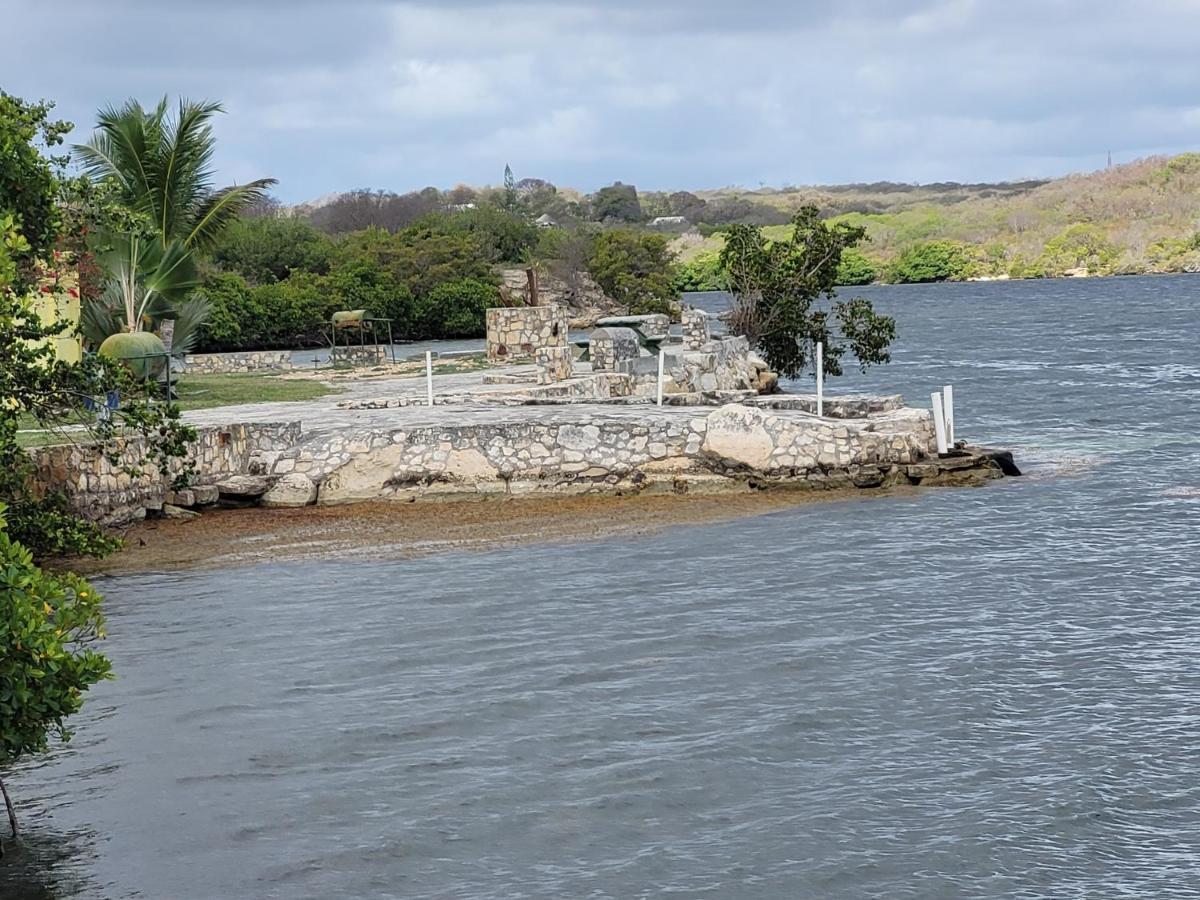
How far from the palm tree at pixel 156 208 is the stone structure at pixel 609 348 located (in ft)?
24.7

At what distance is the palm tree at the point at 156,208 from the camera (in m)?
27.3

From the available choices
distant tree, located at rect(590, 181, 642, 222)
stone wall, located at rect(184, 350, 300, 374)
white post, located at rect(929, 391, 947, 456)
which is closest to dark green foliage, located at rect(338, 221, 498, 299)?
stone wall, located at rect(184, 350, 300, 374)

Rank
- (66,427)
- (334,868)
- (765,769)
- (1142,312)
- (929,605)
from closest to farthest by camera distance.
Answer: (334,868) → (765,769) → (929,605) → (66,427) → (1142,312)

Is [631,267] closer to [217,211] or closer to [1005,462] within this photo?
[217,211]

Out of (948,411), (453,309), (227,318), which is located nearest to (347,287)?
(453,309)

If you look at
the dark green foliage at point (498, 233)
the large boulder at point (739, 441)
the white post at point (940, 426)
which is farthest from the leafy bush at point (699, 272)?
the large boulder at point (739, 441)

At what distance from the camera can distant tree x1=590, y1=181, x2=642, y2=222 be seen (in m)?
167

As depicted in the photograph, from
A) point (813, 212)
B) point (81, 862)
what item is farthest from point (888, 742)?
point (813, 212)

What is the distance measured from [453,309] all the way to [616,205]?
384 ft

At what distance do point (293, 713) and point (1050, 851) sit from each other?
544 centimetres

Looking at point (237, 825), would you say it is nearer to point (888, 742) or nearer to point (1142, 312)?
point (888, 742)

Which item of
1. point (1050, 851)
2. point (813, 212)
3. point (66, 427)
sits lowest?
point (1050, 851)

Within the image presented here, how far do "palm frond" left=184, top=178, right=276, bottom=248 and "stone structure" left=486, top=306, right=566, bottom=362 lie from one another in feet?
22.8

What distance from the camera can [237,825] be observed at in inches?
354
